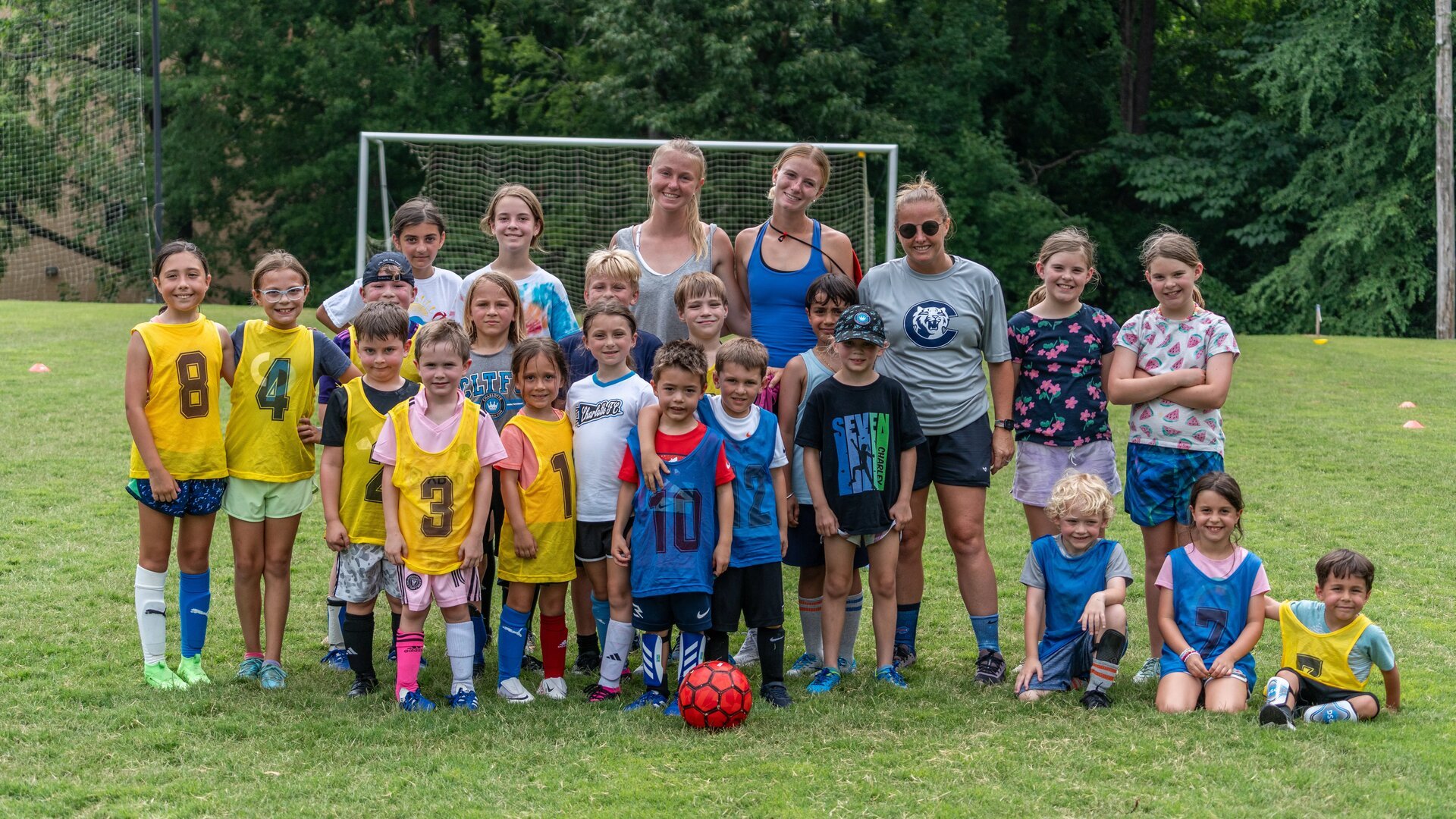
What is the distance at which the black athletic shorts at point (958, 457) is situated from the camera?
15.7 ft

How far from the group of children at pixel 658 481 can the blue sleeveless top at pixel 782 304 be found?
137 millimetres

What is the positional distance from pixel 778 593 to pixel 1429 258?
74.0 feet

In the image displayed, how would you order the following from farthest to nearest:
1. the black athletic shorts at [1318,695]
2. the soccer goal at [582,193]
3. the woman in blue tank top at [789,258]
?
the soccer goal at [582,193]
the woman in blue tank top at [789,258]
the black athletic shorts at [1318,695]

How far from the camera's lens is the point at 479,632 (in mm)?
4902

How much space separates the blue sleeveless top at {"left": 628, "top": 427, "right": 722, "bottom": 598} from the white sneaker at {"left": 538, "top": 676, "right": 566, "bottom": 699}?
491mm

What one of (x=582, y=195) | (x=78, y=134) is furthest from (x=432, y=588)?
(x=78, y=134)

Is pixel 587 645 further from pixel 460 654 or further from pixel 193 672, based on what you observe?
pixel 193 672

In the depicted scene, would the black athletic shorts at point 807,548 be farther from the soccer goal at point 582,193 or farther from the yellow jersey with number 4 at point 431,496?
the soccer goal at point 582,193

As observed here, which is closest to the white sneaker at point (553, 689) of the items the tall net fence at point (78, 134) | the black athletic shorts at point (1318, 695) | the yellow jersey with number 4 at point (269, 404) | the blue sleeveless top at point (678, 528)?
the blue sleeveless top at point (678, 528)

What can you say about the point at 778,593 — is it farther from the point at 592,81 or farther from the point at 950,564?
the point at 592,81

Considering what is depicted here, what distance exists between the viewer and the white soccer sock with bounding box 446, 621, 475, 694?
4.46m

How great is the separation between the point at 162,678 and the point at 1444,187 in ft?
75.0

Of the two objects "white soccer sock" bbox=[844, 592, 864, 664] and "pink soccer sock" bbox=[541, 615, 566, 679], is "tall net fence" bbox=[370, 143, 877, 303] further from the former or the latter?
"pink soccer sock" bbox=[541, 615, 566, 679]

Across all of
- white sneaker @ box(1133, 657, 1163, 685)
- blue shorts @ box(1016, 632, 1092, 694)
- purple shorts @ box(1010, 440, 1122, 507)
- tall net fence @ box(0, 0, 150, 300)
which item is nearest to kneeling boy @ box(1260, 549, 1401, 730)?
white sneaker @ box(1133, 657, 1163, 685)
